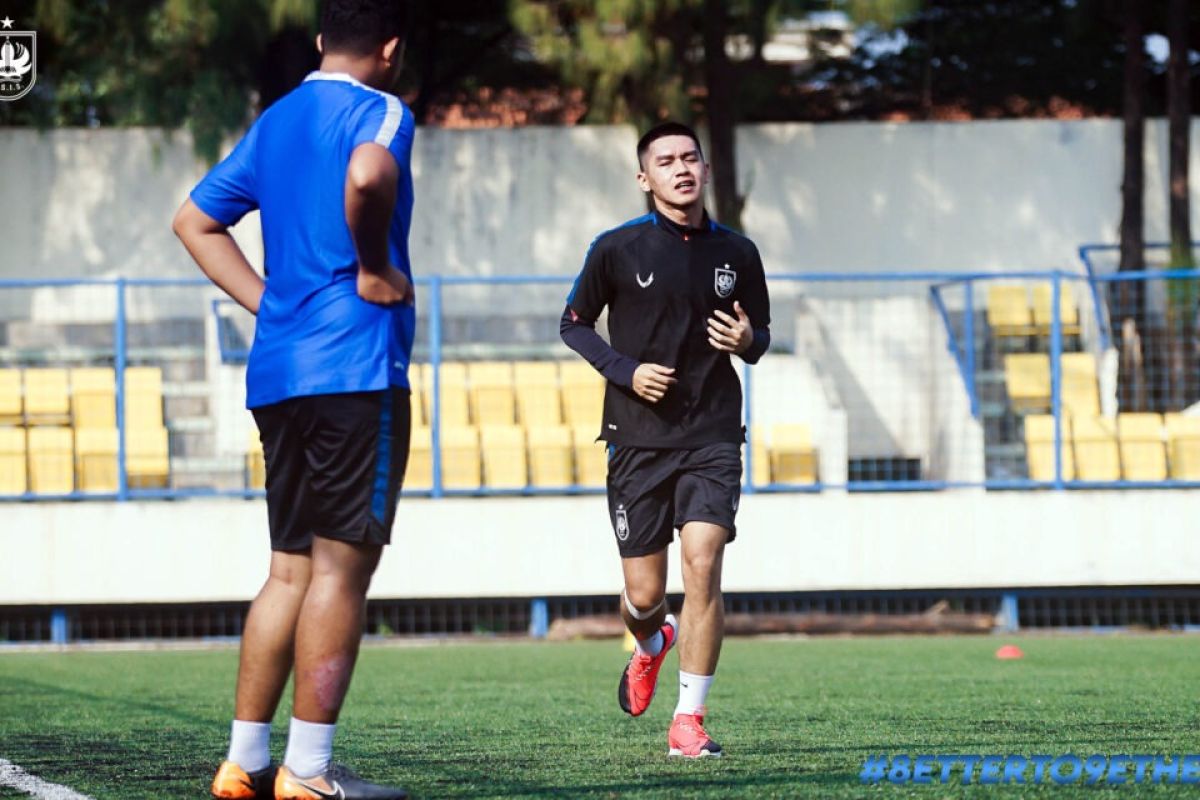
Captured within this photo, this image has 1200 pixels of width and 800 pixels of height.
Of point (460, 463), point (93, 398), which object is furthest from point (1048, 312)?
point (93, 398)

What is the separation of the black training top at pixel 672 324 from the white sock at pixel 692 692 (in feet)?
2.32

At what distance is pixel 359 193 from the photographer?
3852mm

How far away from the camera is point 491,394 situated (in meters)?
13.6

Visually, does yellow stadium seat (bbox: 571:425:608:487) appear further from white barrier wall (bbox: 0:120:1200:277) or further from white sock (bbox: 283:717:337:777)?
white sock (bbox: 283:717:337:777)

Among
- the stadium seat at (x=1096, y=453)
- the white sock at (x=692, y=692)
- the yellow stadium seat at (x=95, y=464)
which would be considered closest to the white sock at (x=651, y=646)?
the white sock at (x=692, y=692)

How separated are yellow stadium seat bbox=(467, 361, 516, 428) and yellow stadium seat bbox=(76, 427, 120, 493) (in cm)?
252

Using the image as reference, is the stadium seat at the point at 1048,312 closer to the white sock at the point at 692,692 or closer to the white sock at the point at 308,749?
the white sock at the point at 692,692

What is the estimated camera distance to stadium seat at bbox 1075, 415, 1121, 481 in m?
13.3

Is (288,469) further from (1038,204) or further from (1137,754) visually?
(1038,204)

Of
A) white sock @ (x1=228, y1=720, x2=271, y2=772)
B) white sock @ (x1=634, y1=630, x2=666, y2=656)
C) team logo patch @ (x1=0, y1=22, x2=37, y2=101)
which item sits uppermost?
team logo patch @ (x1=0, y1=22, x2=37, y2=101)

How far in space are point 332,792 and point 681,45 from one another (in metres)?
12.6

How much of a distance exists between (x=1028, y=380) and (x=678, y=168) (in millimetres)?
8895

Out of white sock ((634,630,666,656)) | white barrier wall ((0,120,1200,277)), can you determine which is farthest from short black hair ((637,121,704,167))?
white barrier wall ((0,120,1200,277))

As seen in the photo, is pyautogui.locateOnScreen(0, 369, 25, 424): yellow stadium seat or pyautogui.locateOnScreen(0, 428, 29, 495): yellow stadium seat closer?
pyautogui.locateOnScreen(0, 428, 29, 495): yellow stadium seat
